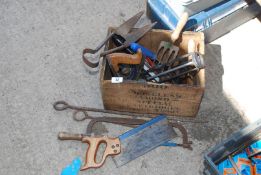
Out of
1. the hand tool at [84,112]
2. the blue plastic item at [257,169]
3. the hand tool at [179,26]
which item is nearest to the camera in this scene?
the blue plastic item at [257,169]

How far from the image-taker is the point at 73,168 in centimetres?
170

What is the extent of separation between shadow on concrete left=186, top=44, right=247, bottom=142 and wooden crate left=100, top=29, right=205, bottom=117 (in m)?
0.09

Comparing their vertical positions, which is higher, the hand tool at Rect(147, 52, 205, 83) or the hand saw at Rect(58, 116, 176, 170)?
the hand tool at Rect(147, 52, 205, 83)

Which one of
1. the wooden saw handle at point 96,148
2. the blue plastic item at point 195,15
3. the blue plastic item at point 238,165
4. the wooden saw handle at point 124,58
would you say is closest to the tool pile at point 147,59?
the wooden saw handle at point 124,58

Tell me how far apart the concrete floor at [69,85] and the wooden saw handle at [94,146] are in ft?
0.17

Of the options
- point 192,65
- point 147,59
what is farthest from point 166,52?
point 192,65

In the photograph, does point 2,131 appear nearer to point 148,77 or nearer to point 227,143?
point 148,77

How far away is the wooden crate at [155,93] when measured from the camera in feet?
5.42

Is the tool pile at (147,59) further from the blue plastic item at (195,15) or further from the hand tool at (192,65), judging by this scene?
the blue plastic item at (195,15)

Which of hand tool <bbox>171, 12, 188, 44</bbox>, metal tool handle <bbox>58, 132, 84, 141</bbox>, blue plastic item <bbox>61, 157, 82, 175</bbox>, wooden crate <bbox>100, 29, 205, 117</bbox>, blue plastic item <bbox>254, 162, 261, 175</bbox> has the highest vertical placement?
hand tool <bbox>171, 12, 188, 44</bbox>

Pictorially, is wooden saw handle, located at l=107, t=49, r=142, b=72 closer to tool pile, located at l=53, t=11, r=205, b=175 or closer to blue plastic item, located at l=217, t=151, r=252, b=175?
tool pile, located at l=53, t=11, r=205, b=175

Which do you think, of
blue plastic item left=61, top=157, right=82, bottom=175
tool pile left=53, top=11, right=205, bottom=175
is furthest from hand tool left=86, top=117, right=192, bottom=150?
blue plastic item left=61, top=157, right=82, bottom=175

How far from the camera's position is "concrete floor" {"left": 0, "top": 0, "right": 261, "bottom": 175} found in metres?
1.74

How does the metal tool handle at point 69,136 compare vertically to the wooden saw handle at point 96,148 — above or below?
above
